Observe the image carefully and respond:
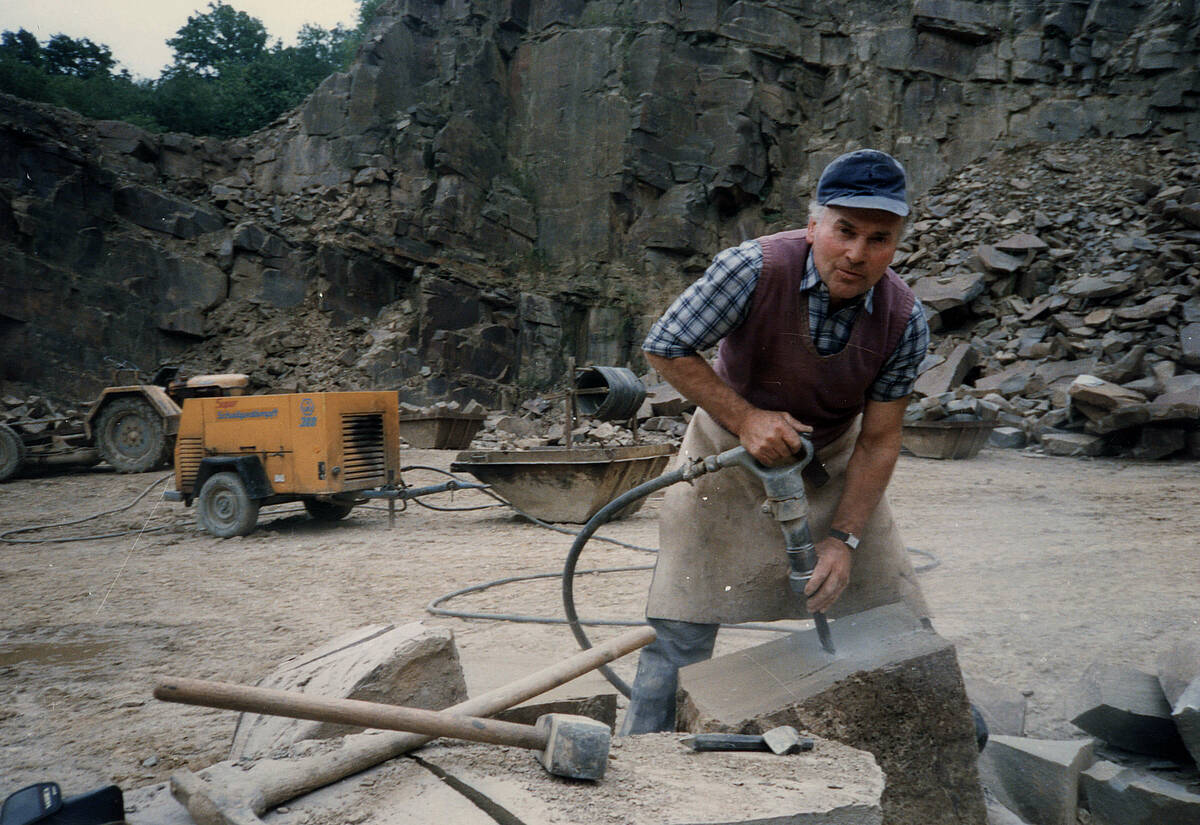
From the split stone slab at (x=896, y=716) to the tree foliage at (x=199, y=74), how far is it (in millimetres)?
25549

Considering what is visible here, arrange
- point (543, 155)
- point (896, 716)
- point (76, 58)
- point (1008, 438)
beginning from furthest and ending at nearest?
point (76, 58) < point (543, 155) < point (1008, 438) < point (896, 716)

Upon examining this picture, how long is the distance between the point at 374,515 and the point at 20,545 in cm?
284

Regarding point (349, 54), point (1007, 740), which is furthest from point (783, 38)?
point (1007, 740)

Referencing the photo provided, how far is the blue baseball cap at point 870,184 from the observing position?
179 centimetres

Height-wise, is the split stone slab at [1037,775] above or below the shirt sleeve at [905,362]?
below

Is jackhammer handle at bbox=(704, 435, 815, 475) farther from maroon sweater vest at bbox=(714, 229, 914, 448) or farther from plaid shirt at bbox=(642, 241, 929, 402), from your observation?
plaid shirt at bbox=(642, 241, 929, 402)

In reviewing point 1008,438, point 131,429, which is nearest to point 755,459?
point 1008,438

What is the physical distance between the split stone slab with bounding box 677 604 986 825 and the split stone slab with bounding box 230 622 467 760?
Result: 0.70m

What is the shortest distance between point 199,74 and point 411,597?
32479 mm

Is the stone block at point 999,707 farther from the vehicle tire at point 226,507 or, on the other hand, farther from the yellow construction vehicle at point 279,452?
the vehicle tire at point 226,507

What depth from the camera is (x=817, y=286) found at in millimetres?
1950

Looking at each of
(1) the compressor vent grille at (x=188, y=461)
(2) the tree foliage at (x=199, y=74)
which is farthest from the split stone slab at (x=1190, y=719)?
(2) the tree foliage at (x=199, y=74)

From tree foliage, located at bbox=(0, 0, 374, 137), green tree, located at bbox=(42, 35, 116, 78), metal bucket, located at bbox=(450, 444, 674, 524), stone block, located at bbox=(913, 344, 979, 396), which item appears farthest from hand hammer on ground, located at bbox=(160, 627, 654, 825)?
green tree, located at bbox=(42, 35, 116, 78)

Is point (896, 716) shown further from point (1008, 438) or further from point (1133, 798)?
point (1008, 438)
